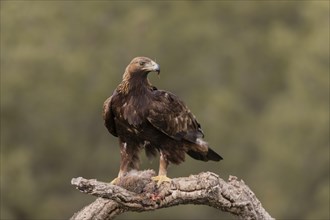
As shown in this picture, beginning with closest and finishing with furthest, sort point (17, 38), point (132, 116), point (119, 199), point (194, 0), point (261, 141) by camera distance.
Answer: point (119, 199) < point (132, 116) < point (17, 38) < point (261, 141) < point (194, 0)

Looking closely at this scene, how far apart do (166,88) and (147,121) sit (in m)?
8.27

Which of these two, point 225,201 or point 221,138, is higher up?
point 221,138

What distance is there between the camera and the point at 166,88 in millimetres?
14281

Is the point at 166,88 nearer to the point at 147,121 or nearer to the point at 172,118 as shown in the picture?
the point at 172,118

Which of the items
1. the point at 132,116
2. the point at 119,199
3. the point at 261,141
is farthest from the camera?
the point at 261,141

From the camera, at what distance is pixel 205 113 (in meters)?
14.9

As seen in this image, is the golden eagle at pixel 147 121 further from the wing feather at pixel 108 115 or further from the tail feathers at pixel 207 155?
the tail feathers at pixel 207 155

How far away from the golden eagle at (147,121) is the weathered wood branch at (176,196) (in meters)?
0.18

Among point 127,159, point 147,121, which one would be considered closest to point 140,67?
point 147,121

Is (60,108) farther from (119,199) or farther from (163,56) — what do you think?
(119,199)

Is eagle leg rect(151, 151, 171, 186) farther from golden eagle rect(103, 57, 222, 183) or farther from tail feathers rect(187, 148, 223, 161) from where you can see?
tail feathers rect(187, 148, 223, 161)

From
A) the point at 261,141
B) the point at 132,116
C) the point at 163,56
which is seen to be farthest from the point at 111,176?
the point at 132,116

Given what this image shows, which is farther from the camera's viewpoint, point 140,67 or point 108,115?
point 108,115

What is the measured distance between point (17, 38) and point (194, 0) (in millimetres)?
5569
